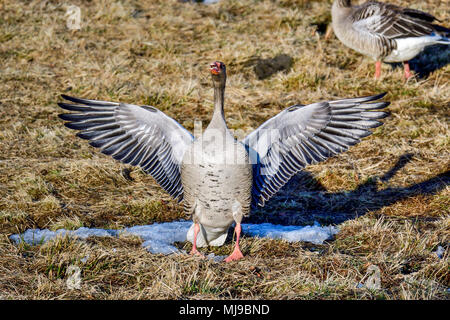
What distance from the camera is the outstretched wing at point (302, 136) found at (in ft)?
18.2

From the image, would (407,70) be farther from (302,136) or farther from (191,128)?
(302,136)

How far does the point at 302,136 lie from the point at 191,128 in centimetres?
352

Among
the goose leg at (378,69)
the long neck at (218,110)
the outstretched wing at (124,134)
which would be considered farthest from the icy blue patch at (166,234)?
the goose leg at (378,69)

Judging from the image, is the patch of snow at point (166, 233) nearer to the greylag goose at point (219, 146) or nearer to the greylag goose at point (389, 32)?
the greylag goose at point (219, 146)

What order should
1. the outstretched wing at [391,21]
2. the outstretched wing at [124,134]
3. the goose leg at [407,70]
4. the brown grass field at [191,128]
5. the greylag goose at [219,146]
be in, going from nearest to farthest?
the brown grass field at [191,128] → the greylag goose at [219,146] → the outstretched wing at [124,134] → the outstretched wing at [391,21] → the goose leg at [407,70]

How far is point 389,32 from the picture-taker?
1001 centimetres

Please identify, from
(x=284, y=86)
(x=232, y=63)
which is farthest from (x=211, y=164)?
(x=232, y=63)

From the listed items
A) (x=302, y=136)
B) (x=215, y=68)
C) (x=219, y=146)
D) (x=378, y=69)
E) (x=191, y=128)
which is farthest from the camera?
(x=378, y=69)

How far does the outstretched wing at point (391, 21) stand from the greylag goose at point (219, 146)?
487cm

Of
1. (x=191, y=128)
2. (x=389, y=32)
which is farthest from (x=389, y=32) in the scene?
(x=191, y=128)

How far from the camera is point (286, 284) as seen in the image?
4.40m

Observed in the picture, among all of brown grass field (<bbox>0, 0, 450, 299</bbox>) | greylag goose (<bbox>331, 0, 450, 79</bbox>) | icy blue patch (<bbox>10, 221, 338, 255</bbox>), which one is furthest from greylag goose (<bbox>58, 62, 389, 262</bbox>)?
greylag goose (<bbox>331, 0, 450, 79</bbox>)

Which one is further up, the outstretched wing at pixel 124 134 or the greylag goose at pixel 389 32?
the greylag goose at pixel 389 32

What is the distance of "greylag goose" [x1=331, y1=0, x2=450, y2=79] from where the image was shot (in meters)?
9.83
